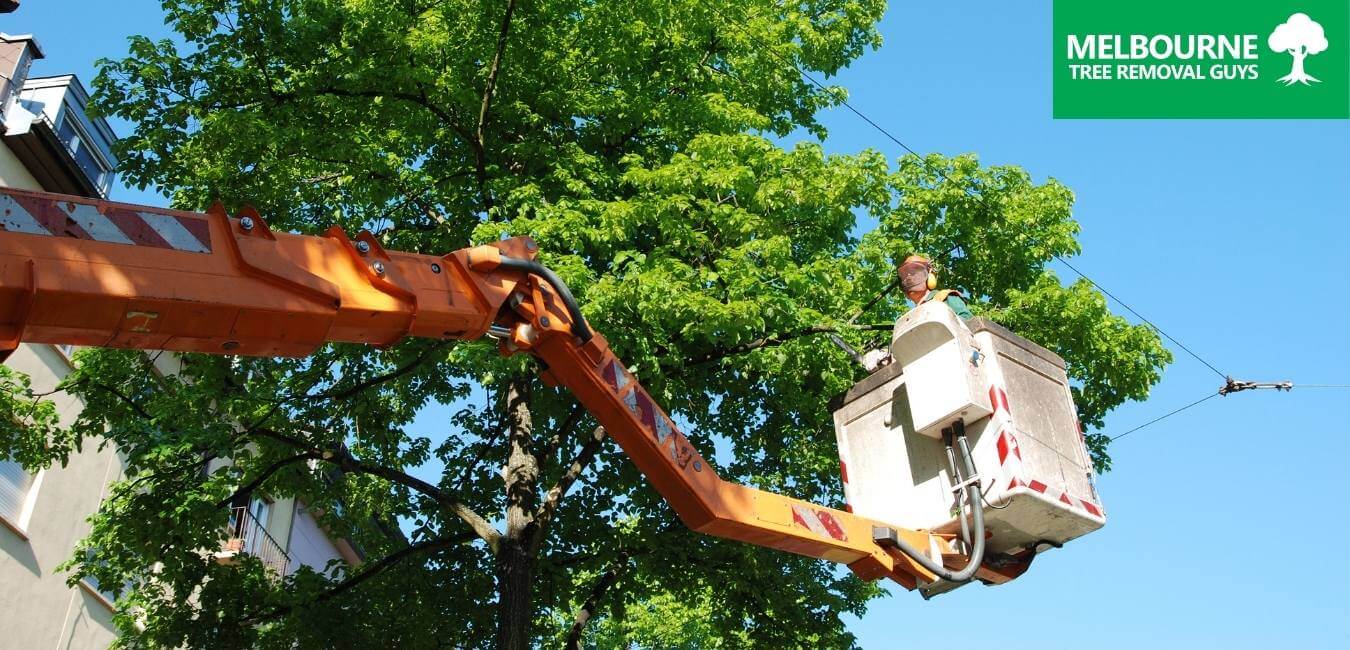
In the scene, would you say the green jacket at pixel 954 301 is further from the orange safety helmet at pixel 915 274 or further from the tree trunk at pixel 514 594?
the tree trunk at pixel 514 594

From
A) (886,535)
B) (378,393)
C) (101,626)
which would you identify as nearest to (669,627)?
(101,626)

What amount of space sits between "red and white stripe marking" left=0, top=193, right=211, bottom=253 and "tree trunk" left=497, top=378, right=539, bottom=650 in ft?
21.0

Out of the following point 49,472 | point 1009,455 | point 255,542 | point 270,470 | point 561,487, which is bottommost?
point 1009,455

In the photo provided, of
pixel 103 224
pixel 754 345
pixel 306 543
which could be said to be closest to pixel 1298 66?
pixel 754 345

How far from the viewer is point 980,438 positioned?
7031 millimetres

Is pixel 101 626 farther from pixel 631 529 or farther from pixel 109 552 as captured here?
pixel 631 529

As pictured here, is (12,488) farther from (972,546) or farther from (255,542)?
(972,546)

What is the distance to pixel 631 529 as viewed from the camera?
12.9m

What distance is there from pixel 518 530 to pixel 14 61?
37.9 ft

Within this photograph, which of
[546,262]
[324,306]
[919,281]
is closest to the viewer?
[324,306]

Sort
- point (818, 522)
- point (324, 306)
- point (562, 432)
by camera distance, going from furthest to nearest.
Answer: point (562, 432)
point (818, 522)
point (324, 306)

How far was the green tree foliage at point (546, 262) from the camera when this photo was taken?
11164 mm

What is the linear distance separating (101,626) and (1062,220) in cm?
1365

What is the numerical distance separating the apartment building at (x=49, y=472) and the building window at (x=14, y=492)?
13 mm
